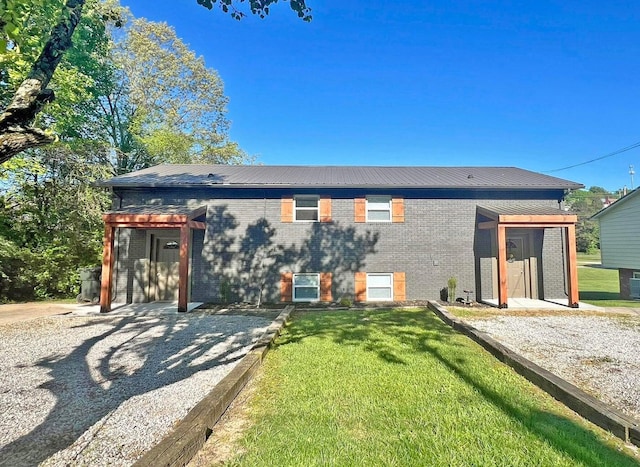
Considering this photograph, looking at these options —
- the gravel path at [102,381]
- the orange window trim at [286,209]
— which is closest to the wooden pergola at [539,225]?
the orange window trim at [286,209]

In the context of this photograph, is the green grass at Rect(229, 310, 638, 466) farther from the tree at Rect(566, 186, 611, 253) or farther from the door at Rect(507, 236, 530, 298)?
the tree at Rect(566, 186, 611, 253)

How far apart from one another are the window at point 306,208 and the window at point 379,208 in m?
1.96

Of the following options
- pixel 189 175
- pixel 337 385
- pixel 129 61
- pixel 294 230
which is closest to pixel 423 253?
pixel 294 230

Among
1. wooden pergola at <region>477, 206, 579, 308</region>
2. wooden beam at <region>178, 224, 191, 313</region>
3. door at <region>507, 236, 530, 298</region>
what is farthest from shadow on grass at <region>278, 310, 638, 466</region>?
door at <region>507, 236, 530, 298</region>

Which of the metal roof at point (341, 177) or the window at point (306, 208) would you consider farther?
the window at point (306, 208)

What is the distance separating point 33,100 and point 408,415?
4.56 metres

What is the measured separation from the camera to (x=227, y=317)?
355 inches

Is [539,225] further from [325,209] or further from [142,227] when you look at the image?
[142,227]

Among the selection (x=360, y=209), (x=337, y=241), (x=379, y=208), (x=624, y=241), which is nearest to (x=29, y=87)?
(x=337, y=241)

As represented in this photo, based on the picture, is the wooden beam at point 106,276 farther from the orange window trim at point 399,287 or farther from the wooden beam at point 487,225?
the wooden beam at point 487,225

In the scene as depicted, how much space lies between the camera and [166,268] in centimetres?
1154

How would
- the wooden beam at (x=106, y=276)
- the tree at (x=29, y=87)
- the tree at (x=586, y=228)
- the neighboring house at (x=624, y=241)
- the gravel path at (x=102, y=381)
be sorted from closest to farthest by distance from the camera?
the tree at (x=29, y=87), the gravel path at (x=102, y=381), the wooden beam at (x=106, y=276), the neighboring house at (x=624, y=241), the tree at (x=586, y=228)

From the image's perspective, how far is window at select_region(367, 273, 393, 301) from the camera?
1166 centimetres

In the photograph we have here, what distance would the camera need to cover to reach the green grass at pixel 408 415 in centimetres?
267
